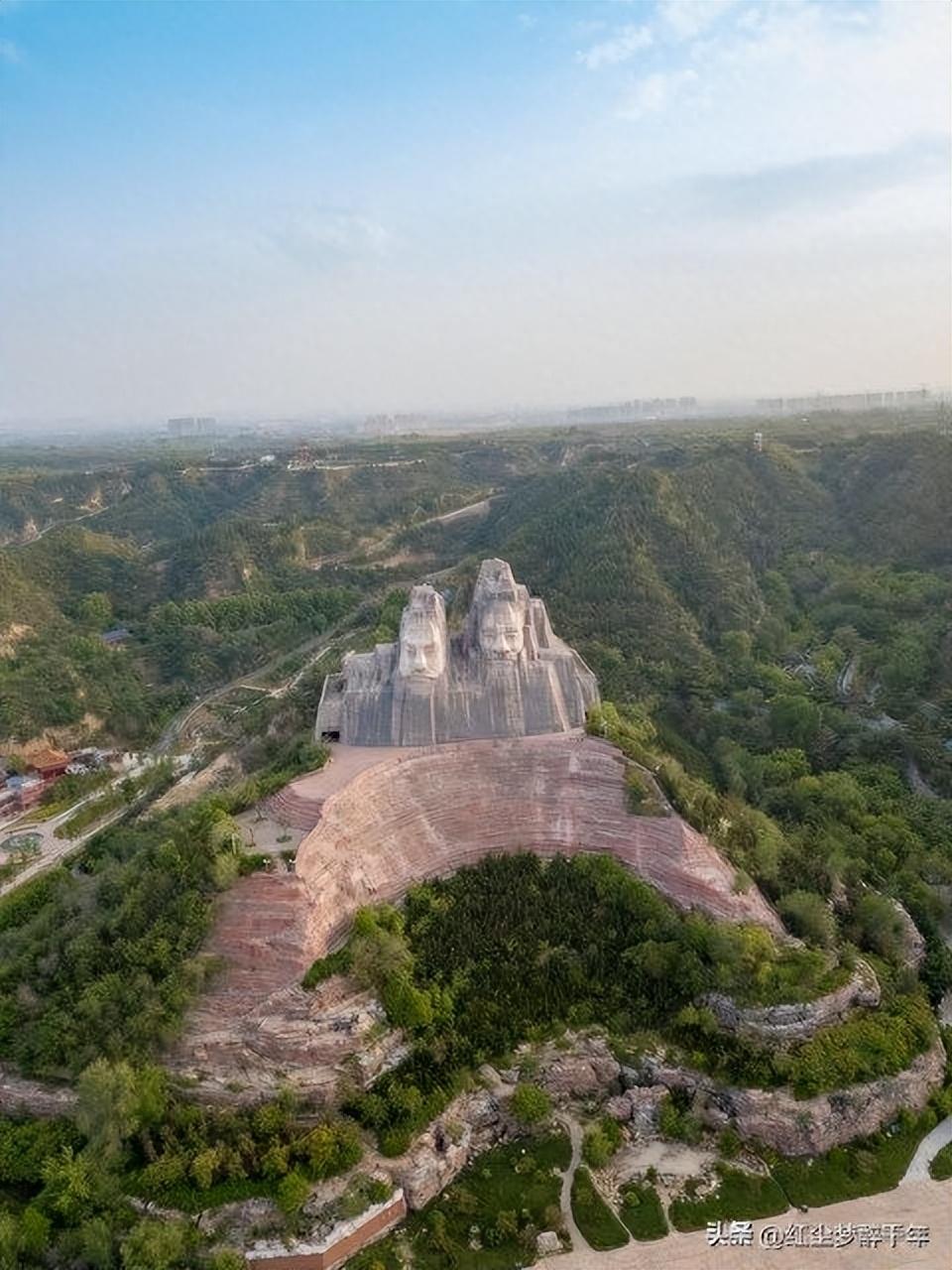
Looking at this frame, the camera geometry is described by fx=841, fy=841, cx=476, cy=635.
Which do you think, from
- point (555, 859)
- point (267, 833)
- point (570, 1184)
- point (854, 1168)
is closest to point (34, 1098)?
point (267, 833)

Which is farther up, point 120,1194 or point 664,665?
point 664,665

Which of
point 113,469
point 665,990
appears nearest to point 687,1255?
point 665,990

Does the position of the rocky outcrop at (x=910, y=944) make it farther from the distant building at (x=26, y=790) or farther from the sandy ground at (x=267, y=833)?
the distant building at (x=26, y=790)

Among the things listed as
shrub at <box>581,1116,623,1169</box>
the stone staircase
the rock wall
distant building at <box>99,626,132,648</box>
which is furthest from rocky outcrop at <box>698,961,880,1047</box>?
distant building at <box>99,626,132,648</box>

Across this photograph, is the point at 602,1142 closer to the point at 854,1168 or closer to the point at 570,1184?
the point at 570,1184

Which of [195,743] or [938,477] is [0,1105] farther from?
[938,477]

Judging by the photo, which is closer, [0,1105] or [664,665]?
[0,1105]

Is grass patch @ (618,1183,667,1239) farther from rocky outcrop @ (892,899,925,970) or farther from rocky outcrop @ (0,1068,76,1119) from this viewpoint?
rocky outcrop @ (0,1068,76,1119)
